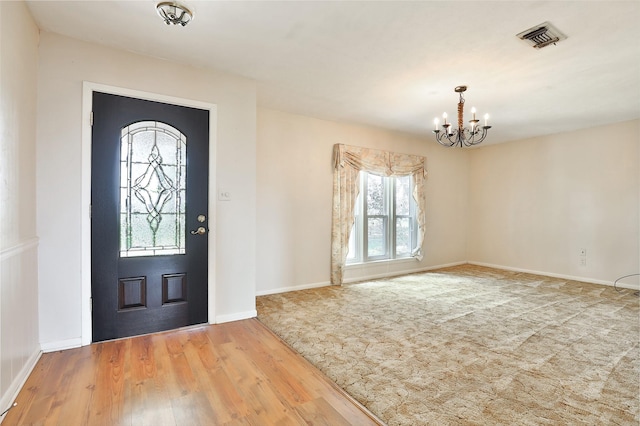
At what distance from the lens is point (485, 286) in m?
4.77

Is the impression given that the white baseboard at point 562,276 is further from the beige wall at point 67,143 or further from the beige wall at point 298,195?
the beige wall at point 67,143

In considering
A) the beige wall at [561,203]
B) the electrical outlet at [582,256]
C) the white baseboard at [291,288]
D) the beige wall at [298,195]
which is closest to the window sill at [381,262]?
the beige wall at [298,195]

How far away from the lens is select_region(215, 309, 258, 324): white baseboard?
10.3 ft

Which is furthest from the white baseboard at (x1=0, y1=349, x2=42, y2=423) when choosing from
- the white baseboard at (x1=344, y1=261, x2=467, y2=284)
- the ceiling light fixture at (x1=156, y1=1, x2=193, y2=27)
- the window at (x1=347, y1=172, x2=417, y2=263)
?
the window at (x1=347, y1=172, x2=417, y2=263)

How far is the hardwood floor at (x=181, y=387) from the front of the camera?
68.1 inches

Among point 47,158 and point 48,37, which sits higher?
point 48,37

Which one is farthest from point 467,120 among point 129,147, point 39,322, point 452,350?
point 39,322

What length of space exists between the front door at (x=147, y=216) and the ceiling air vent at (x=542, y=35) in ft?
9.32

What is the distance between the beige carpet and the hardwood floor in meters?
0.23

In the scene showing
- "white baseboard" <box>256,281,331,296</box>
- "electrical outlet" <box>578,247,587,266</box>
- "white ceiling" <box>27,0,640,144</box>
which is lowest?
"white baseboard" <box>256,281,331,296</box>

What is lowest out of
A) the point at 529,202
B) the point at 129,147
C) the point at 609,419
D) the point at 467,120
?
the point at 609,419

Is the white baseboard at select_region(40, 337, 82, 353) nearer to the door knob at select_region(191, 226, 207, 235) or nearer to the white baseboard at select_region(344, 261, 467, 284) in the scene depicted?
the door knob at select_region(191, 226, 207, 235)

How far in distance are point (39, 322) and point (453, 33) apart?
3917mm

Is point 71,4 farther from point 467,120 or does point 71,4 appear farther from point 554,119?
point 554,119
